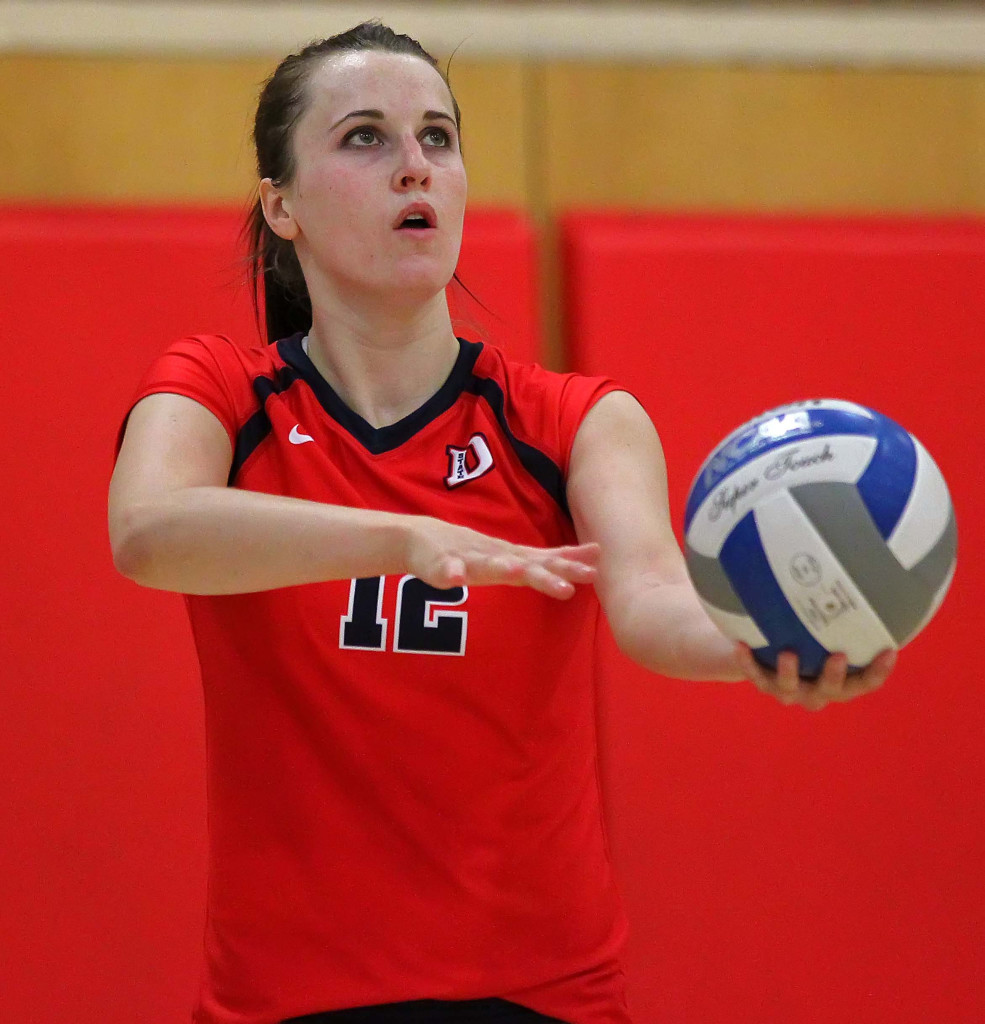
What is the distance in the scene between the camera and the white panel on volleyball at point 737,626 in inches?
39.1

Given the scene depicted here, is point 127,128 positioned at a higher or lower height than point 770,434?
higher

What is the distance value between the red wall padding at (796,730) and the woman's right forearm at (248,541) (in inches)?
54.0

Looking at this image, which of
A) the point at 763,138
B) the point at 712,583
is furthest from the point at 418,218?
the point at 763,138

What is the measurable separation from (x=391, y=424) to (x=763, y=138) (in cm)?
166

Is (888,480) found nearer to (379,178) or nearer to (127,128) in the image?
(379,178)

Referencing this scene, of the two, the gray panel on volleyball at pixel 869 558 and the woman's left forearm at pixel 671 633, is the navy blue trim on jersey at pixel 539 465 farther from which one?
the gray panel on volleyball at pixel 869 558

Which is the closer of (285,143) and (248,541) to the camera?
(248,541)

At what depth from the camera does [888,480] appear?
101 cm

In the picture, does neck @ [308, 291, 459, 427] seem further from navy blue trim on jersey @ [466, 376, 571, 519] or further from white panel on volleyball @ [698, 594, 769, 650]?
white panel on volleyball @ [698, 594, 769, 650]

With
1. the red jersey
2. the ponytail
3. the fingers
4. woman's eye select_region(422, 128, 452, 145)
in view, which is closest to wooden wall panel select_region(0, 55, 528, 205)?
the ponytail

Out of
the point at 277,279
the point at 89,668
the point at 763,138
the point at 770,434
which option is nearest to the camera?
the point at 770,434

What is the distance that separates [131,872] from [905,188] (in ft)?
6.67

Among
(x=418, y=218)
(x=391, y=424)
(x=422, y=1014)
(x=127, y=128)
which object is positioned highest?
(x=127, y=128)

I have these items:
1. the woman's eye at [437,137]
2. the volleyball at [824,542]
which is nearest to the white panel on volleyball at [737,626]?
the volleyball at [824,542]
